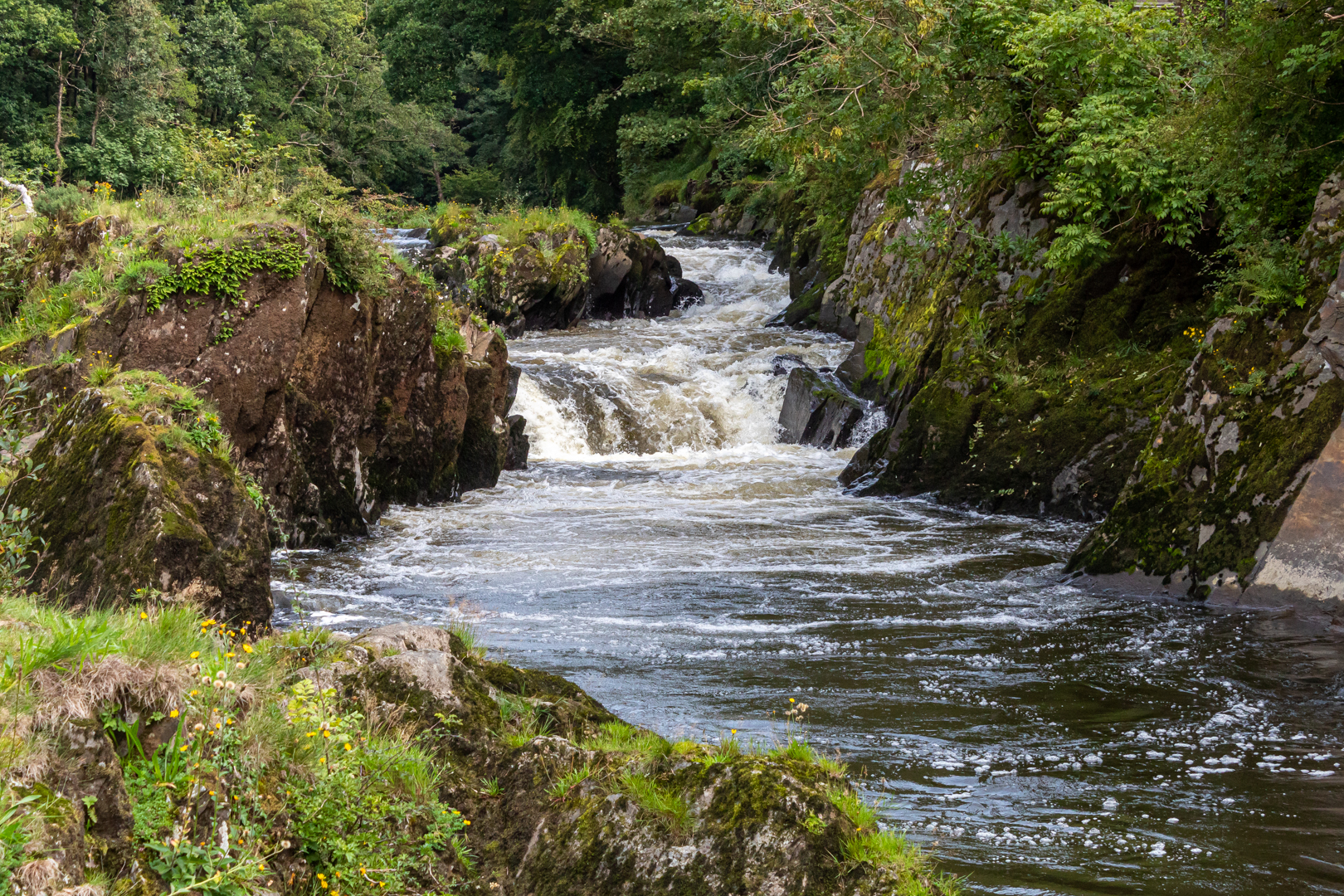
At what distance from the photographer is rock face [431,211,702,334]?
2203cm

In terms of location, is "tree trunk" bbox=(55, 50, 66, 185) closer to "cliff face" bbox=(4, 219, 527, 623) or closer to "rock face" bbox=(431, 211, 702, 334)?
"rock face" bbox=(431, 211, 702, 334)

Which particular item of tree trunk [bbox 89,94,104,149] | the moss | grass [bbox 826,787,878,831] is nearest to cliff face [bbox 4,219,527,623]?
grass [bbox 826,787,878,831]

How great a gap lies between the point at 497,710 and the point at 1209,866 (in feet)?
9.83

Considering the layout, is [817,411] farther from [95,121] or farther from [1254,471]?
[95,121]

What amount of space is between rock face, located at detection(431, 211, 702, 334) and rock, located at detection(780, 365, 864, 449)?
682 cm

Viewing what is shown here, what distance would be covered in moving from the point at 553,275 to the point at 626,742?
62.1 feet

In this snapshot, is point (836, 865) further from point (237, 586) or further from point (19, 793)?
point (237, 586)

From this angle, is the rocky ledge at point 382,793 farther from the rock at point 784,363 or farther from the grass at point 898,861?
the rock at point 784,363

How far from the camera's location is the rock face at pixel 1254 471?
738 centimetres

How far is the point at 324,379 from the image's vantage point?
11.1 metres

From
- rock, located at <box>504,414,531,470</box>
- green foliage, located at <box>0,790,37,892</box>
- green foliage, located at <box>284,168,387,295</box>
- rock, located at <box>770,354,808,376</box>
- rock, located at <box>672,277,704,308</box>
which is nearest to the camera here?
green foliage, located at <box>0,790,37,892</box>

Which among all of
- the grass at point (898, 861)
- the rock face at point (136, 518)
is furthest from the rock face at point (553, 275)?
the grass at point (898, 861)

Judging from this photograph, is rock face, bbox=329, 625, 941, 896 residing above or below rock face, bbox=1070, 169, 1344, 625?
below

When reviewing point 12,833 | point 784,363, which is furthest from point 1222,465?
point 784,363
